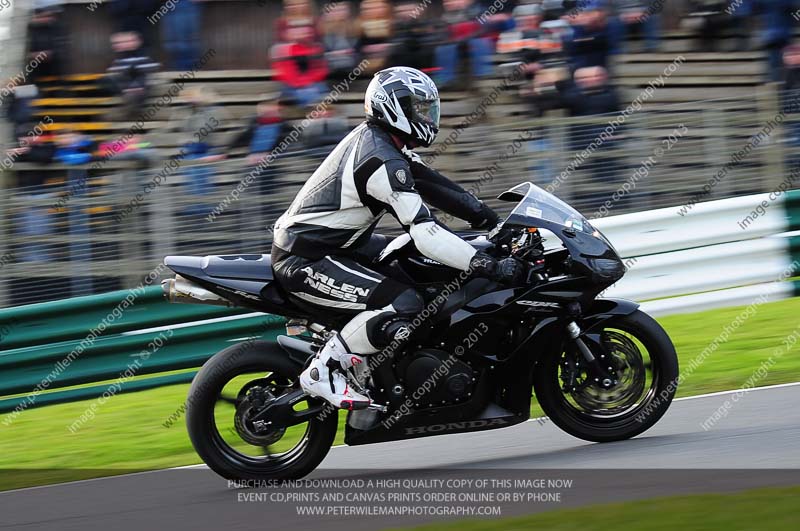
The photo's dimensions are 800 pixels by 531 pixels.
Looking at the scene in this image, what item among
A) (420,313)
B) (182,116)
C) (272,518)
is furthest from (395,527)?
(182,116)

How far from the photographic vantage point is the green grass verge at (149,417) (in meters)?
6.96

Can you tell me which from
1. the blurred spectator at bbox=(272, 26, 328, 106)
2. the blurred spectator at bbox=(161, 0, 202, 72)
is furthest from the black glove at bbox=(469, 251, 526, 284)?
the blurred spectator at bbox=(161, 0, 202, 72)

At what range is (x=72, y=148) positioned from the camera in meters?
11.2

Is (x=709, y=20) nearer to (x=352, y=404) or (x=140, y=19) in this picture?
→ (x=140, y=19)

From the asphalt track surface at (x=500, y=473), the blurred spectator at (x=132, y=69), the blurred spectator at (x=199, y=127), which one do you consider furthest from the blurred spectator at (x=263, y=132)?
the asphalt track surface at (x=500, y=473)

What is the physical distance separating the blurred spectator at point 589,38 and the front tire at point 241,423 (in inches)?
231

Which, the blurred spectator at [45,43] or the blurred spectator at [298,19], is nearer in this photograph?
the blurred spectator at [298,19]

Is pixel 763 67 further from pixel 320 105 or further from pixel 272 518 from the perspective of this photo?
pixel 272 518

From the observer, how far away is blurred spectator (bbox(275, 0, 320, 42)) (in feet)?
37.2

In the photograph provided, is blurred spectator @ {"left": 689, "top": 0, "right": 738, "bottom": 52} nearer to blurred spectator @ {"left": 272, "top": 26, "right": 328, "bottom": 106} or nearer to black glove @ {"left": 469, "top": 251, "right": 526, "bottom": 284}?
blurred spectator @ {"left": 272, "top": 26, "right": 328, "bottom": 106}

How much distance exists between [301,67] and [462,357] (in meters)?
5.92

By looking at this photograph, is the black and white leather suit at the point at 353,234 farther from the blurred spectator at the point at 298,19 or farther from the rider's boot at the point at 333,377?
the blurred spectator at the point at 298,19

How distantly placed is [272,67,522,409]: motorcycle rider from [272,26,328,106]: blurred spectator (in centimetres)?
526

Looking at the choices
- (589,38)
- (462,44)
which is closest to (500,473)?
(589,38)
